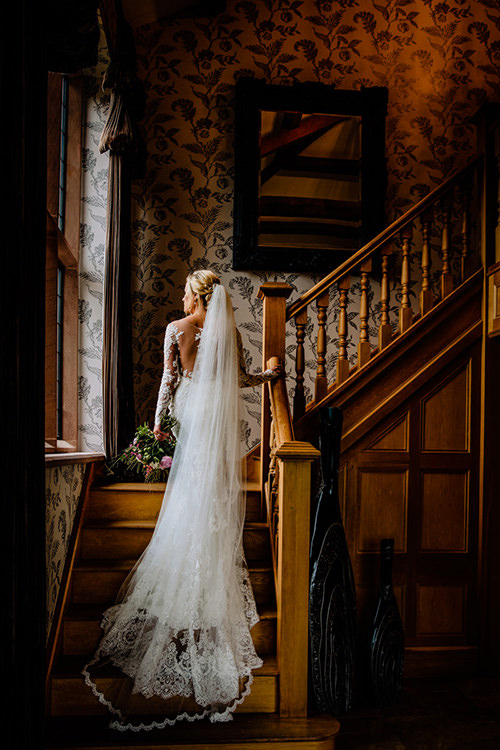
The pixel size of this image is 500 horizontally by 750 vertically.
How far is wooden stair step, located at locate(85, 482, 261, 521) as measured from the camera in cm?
349

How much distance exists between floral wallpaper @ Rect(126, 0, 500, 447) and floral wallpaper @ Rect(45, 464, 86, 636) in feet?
5.14

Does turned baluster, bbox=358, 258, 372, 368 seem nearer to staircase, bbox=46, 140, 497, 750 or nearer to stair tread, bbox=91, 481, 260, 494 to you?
staircase, bbox=46, 140, 497, 750

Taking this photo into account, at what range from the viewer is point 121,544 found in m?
3.30

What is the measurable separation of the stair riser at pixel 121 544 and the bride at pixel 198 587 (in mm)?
314

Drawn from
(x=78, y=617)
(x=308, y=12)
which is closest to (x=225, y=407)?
(x=78, y=617)

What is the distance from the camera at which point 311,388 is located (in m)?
4.88

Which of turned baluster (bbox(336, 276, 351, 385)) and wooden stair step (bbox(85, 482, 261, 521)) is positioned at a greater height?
turned baluster (bbox(336, 276, 351, 385))

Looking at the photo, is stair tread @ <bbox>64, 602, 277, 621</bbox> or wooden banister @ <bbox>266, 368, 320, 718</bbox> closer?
wooden banister @ <bbox>266, 368, 320, 718</bbox>

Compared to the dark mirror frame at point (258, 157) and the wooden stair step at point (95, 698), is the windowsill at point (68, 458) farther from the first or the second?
the dark mirror frame at point (258, 157)

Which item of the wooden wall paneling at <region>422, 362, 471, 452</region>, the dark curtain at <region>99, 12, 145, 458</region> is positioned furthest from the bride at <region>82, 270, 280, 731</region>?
the wooden wall paneling at <region>422, 362, 471, 452</region>

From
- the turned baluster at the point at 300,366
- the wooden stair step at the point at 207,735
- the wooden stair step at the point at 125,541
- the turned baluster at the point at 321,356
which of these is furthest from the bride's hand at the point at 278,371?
the wooden stair step at the point at 207,735

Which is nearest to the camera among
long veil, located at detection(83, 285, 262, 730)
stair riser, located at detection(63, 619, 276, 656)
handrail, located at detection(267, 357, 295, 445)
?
long veil, located at detection(83, 285, 262, 730)

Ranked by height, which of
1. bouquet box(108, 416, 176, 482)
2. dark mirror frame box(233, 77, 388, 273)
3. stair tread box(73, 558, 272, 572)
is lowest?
stair tread box(73, 558, 272, 572)

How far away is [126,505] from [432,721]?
6.64ft
